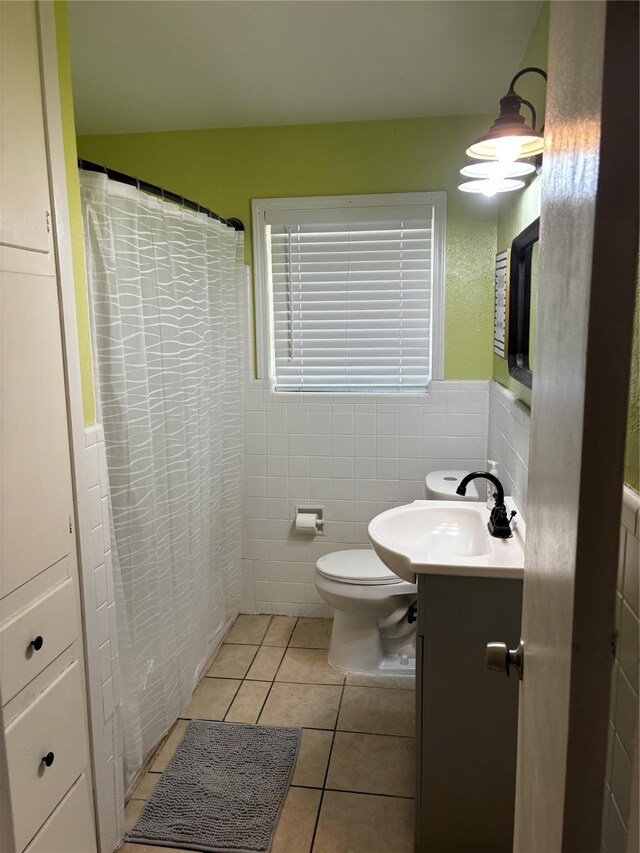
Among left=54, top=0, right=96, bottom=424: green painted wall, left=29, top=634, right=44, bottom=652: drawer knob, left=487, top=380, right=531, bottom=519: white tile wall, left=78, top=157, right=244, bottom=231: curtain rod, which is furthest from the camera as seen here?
left=487, top=380, right=531, bottom=519: white tile wall

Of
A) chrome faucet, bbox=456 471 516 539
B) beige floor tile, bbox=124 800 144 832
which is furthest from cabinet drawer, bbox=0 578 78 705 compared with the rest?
chrome faucet, bbox=456 471 516 539

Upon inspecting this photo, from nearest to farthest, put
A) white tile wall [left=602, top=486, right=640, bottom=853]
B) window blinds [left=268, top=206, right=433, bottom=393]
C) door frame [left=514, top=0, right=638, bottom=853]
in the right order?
1. door frame [left=514, top=0, right=638, bottom=853]
2. white tile wall [left=602, top=486, right=640, bottom=853]
3. window blinds [left=268, top=206, right=433, bottom=393]

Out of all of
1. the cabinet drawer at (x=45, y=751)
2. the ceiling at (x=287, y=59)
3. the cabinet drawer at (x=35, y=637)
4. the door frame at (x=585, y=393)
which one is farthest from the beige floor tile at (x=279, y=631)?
the ceiling at (x=287, y=59)

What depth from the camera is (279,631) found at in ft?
10.3

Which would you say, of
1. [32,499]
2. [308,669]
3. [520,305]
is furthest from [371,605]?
[32,499]

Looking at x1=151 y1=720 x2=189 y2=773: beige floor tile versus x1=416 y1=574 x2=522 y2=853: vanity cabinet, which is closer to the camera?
x1=416 y1=574 x2=522 y2=853: vanity cabinet

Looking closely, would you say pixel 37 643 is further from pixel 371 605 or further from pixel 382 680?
pixel 382 680

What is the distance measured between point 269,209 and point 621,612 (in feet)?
8.74

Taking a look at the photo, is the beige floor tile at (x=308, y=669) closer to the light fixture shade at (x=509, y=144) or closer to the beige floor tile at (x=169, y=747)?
the beige floor tile at (x=169, y=747)

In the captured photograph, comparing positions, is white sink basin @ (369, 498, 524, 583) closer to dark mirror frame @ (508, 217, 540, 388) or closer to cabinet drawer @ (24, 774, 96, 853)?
dark mirror frame @ (508, 217, 540, 388)

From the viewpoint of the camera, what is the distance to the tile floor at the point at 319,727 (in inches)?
75.3

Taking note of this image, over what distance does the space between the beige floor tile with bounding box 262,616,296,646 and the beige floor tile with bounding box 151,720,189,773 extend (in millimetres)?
676

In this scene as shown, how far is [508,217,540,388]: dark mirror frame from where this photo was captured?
2.15 m

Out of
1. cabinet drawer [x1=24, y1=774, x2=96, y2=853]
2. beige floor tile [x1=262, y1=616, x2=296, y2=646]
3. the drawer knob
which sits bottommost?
beige floor tile [x1=262, y1=616, x2=296, y2=646]
